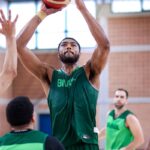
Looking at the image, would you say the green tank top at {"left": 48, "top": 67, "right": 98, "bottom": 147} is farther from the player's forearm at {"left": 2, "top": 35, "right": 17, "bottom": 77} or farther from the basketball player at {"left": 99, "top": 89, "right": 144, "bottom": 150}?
the basketball player at {"left": 99, "top": 89, "right": 144, "bottom": 150}

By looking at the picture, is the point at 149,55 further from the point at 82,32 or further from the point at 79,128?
the point at 79,128

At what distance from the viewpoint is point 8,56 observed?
2.54 m

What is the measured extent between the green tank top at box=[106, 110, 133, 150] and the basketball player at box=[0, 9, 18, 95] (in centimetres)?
298

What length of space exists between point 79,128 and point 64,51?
1.99 feet

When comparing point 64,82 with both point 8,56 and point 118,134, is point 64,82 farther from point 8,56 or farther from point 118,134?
point 118,134

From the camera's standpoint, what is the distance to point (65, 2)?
3.23 m

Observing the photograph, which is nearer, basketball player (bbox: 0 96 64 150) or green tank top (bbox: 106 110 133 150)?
basketball player (bbox: 0 96 64 150)

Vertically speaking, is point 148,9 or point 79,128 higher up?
point 148,9

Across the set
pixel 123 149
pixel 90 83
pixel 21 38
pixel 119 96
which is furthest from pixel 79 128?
pixel 119 96

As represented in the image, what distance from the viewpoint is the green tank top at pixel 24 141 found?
7.39 feet

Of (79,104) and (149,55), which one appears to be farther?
(149,55)

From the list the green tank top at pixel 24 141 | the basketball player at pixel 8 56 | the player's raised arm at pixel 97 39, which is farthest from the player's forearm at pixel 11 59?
the player's raised arm at pixel 97 39

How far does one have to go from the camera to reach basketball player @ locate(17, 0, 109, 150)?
3.09 m

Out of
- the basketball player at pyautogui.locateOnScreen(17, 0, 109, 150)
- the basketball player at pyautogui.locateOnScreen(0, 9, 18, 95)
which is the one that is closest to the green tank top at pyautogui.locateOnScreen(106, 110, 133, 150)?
the basketball player at pyautogui.locateOnScreen(17, 0, 109, 150)
